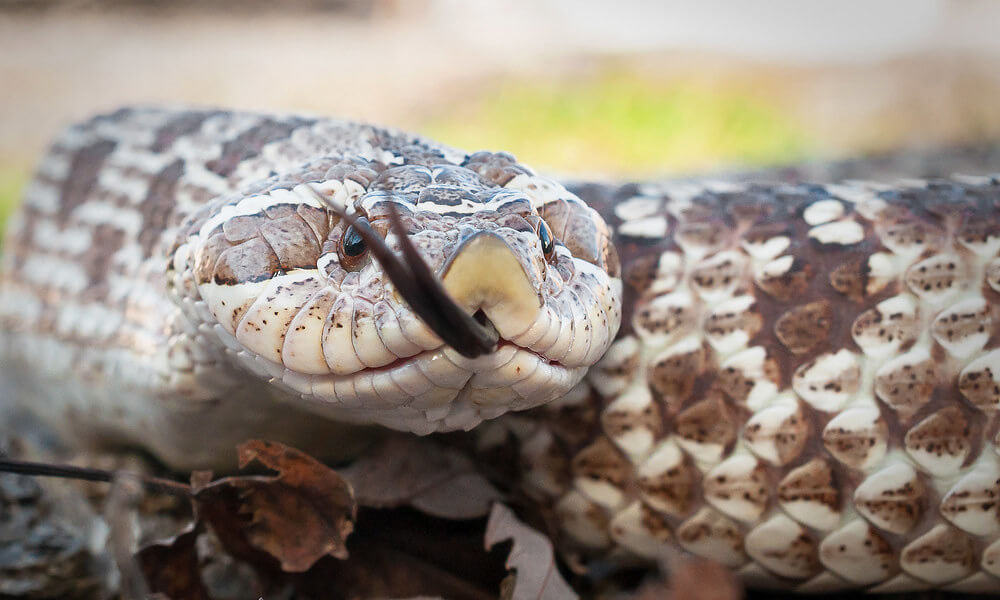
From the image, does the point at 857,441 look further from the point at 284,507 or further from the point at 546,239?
the point at 284,507

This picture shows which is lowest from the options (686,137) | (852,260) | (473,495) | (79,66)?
(79,66)

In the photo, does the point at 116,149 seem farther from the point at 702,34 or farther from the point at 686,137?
the point at 702,34

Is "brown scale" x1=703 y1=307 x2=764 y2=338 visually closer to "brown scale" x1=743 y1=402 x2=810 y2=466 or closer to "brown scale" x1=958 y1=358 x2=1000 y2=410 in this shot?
"brown scale" x1=743 y1=402 x2=810 y2=466

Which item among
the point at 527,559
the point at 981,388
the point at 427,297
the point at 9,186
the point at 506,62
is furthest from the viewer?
the point at 506,62

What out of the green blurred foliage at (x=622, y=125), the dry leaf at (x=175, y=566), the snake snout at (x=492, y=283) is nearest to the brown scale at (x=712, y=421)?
the snake snout at (x=492, y=283)

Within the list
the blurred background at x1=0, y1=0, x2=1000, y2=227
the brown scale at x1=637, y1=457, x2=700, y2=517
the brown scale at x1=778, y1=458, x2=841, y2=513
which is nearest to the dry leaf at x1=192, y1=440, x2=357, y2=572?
the brown scale at x1=637, y1=457, x2=700, y2=517

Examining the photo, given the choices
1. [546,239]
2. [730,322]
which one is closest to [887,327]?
[730,322]

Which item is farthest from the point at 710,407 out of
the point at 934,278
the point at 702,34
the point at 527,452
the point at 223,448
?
the point at 702,34
